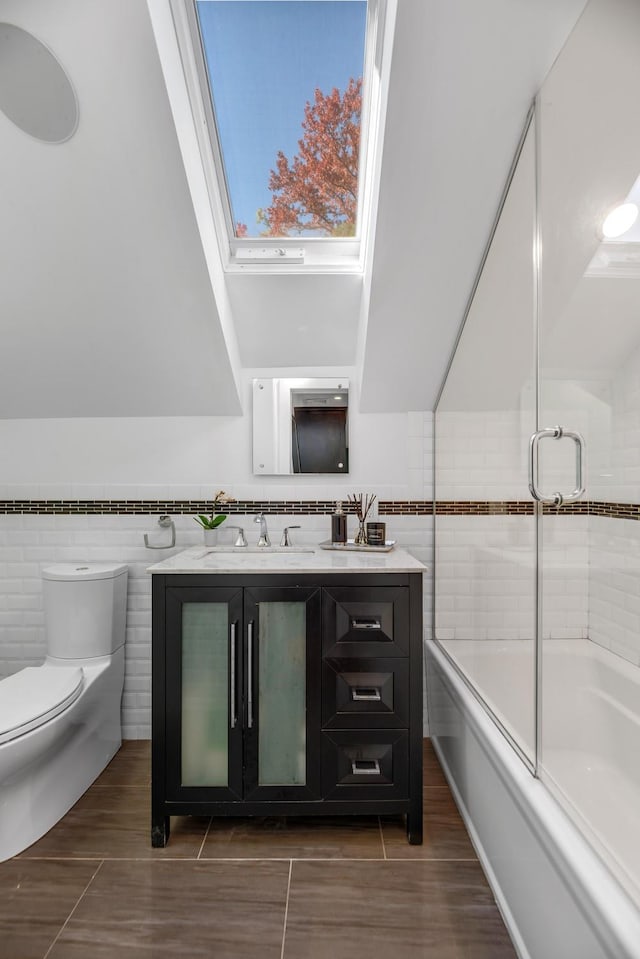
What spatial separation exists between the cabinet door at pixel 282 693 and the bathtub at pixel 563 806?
536 mm

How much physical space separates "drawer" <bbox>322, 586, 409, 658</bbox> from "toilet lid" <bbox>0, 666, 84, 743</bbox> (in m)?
0.92

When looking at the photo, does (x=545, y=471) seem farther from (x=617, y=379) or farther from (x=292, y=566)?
(x=292, y=566)

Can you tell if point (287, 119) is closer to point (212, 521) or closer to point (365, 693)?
point (212, 521)

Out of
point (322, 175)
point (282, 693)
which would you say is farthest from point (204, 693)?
point (322, 175)

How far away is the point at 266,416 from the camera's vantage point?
8.26 ft

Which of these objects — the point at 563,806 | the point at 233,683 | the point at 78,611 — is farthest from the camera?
the point at 78,611

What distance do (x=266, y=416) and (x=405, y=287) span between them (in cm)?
88

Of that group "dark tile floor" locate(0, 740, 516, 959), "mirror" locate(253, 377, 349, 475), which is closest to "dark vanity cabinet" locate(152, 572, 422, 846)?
"dark tile floor" locate(0, 740, 516, 959)

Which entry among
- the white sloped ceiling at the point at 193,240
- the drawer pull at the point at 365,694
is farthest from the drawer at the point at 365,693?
the white sloped ceiling at the point at 193,240

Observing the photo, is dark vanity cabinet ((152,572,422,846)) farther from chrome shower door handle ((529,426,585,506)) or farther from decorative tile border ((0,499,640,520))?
decorative tile border ((0,499,640,520))

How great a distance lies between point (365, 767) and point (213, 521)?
3.80 ft

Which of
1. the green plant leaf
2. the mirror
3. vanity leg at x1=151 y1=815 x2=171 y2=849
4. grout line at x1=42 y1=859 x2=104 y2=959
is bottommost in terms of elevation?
grout line at x1=42 y1=859 x2=104 y2=959

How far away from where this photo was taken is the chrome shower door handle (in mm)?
1268

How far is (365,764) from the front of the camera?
183 cm
